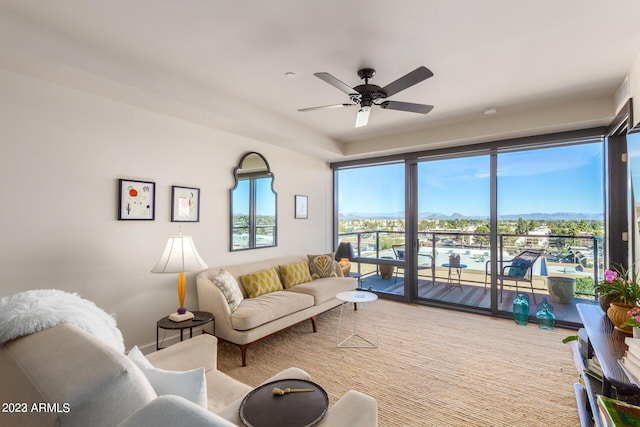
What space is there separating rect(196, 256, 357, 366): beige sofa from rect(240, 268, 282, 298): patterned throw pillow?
64 millimetres

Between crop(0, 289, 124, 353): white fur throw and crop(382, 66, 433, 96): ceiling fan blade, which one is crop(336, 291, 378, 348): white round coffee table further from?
crop(0, 289, 124, 353): white fur throw

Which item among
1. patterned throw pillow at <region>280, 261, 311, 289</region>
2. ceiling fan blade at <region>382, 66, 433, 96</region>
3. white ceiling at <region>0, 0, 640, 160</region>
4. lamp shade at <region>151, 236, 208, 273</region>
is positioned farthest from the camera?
patterned throw pillow at <region>280, 261, 311, 289</region>

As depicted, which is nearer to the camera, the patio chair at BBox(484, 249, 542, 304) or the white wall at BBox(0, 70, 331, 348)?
the white wall at BBox(0, 70, 331, 348)

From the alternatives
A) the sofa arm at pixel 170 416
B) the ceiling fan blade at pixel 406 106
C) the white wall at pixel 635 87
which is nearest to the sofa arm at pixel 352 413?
the sofa arm at pixel 170 416

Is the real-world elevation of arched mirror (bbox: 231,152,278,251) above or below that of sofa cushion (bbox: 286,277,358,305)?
above

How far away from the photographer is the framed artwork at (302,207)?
5059mm

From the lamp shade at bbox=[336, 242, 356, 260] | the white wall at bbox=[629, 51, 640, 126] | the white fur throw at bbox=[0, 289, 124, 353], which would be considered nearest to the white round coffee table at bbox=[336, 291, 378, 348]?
the lamp shade at bbox=[336, 242, 356, 260]

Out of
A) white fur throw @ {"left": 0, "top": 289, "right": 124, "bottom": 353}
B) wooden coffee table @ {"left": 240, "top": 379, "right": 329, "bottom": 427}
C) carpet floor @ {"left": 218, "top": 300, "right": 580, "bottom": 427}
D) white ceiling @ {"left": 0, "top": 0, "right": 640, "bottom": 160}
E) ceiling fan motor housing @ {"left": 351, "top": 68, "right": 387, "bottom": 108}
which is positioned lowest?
carpet floor @ {"left": 218, "top": 300, "right": 580, "bottom": 427}

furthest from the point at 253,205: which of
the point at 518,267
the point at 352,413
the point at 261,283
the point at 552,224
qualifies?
the point at 552,224

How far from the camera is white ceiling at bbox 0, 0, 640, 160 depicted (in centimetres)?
198

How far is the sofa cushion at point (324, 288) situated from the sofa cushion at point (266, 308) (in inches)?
5.4

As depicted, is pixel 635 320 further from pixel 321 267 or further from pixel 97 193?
pixel 97 193

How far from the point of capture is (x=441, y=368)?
9.36 ft

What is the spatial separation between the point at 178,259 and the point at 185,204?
2.80 feet
